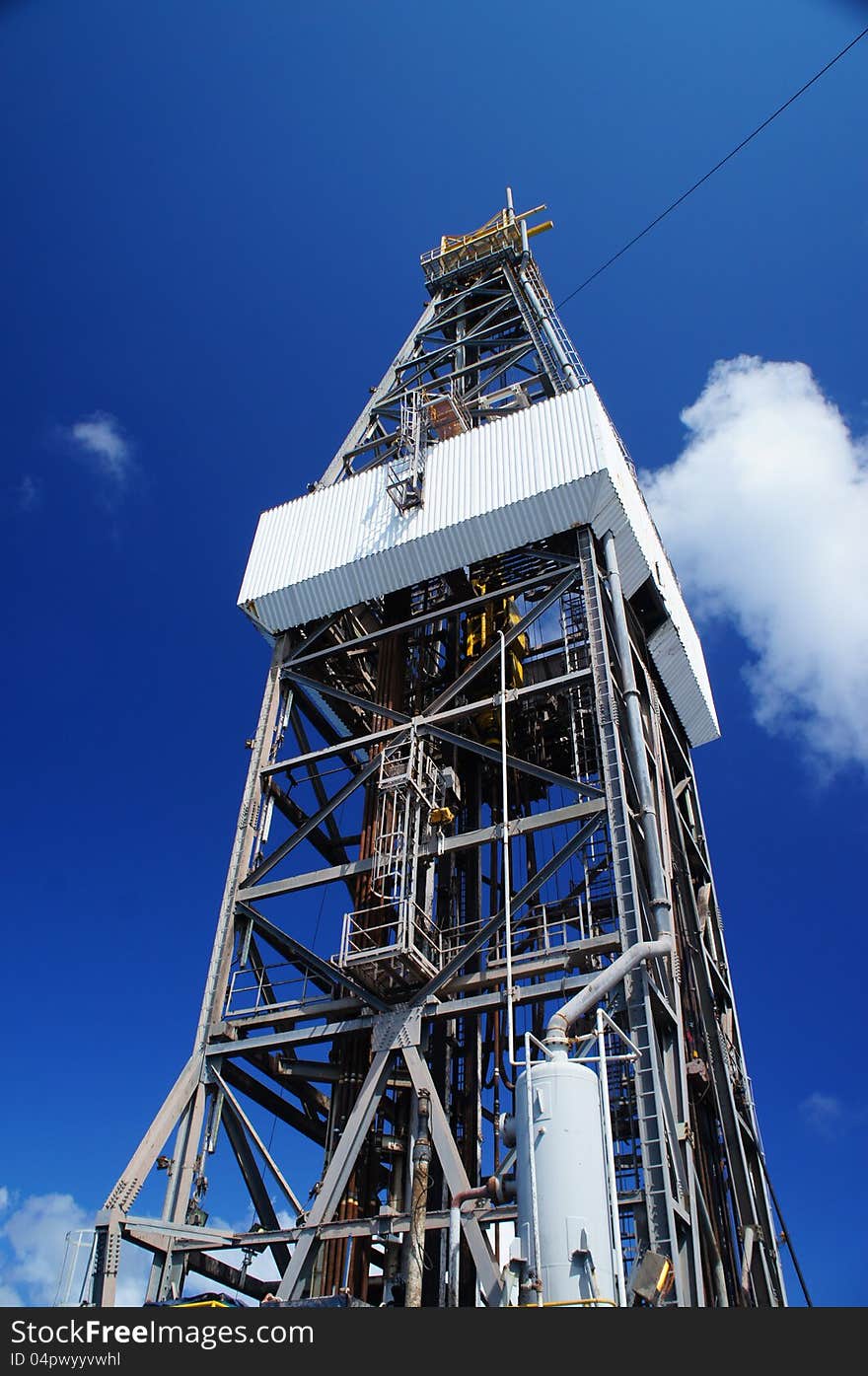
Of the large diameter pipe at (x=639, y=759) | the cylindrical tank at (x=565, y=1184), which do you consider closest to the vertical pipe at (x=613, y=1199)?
the cylindrical tank at (x=565, y=1184)

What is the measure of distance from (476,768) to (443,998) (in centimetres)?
696

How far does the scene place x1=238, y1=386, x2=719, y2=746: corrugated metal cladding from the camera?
2094 cm

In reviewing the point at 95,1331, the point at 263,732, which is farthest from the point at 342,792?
the point at 95,1331

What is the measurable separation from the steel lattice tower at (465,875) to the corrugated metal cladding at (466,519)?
0.22 ft

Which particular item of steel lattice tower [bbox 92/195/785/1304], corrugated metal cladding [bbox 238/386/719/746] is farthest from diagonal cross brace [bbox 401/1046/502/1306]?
corrugated metal cladding [bbox 238/386/719/746]

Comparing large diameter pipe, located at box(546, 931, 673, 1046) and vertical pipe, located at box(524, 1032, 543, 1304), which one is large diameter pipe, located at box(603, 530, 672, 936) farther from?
vertical pipe, located at box(524, 1032, 543, 1304)

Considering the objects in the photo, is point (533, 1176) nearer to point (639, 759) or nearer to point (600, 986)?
point (600, 986)

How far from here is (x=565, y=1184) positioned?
1057cm

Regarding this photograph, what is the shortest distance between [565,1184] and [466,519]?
14.1 meters

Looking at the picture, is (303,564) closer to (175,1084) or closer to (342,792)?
(342,792)

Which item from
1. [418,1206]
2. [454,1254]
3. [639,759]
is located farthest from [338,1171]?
[639,759]

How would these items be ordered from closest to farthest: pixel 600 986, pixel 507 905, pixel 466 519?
pixel 600 986
pixel 507 905
pixel 466 519

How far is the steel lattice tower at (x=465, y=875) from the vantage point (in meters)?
15.8

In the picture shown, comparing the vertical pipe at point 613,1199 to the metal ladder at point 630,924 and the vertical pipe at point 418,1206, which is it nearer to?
the metal ladder at point 630,924
